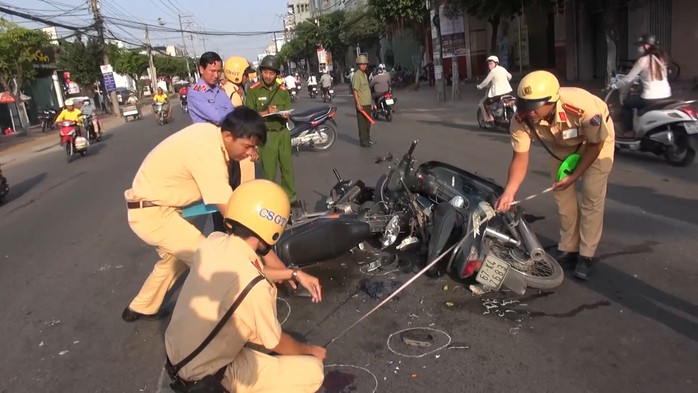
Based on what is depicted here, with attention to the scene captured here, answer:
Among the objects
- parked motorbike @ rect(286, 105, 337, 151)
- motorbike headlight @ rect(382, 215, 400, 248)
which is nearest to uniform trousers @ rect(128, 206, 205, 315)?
motorbike headlight @ rect(382, 215, 400, 248)

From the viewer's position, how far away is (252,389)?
7.72ft

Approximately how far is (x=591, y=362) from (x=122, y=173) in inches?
411

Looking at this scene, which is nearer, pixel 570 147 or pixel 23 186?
pixel 570 147

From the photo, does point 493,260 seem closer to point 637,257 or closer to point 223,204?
point 637,257

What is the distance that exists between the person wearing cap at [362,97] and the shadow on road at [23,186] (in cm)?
651

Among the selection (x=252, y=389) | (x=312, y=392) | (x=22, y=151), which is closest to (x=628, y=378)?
(x=312, y=392)

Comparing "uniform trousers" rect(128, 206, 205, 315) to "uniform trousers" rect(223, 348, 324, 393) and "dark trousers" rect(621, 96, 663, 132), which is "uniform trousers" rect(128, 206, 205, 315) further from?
"dark trousers" rect(621, 96, 663, 132)

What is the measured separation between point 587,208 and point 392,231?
153 centimetres

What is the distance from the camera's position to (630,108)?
8383 mm

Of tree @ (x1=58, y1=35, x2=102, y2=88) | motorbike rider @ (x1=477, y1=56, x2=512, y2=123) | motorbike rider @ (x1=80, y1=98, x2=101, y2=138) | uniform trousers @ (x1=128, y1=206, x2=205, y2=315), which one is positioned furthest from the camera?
tree @ (x1=58, y1=35, x2=102, y2=88)

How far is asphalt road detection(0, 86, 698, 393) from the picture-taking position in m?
3.14

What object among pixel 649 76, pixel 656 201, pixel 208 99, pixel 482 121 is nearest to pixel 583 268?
pixel 656 201

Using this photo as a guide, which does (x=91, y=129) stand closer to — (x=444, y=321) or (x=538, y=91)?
(x=444, y=321)

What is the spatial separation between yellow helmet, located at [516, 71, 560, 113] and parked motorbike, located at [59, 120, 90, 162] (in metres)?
13.2
